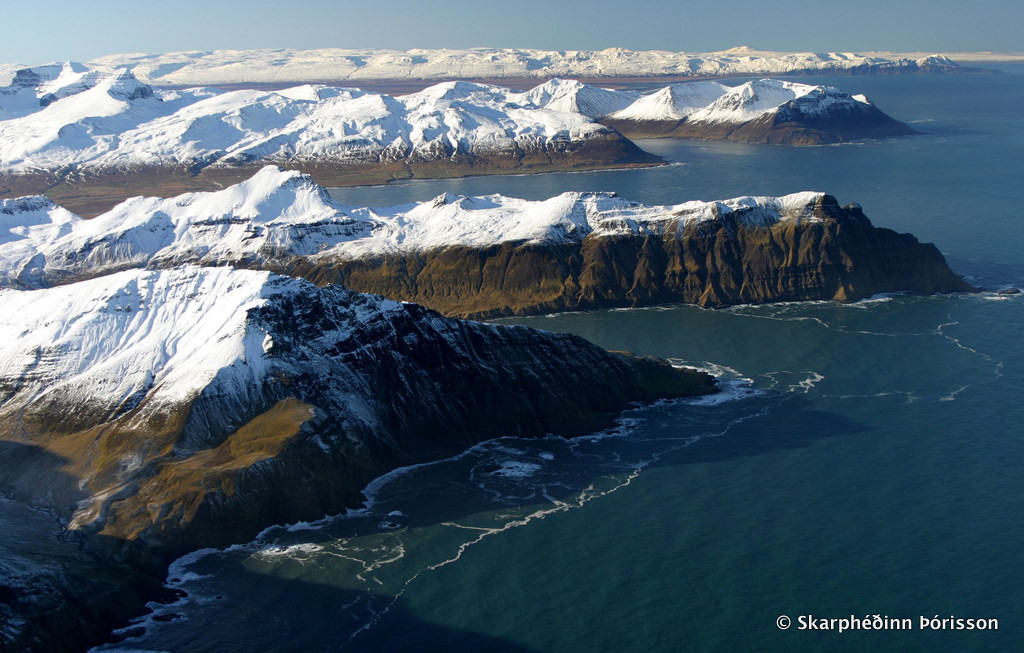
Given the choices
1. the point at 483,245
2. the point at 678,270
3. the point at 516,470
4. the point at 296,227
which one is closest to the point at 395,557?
the point at 516,470

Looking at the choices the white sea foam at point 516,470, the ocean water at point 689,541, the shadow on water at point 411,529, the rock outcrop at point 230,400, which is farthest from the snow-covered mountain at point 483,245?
the white sea foam at point 516,470

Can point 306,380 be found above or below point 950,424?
above

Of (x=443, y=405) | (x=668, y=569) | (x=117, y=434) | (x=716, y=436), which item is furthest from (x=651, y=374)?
(x=117, y=434)

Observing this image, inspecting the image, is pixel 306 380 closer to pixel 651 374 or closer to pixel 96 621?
pixel 96 621

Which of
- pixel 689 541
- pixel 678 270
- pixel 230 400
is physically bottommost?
pixel 689 541

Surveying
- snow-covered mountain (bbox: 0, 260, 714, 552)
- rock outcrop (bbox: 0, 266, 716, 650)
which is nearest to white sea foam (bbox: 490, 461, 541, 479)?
snow-covered mountain (bbox: 0, 260, 714, 552)

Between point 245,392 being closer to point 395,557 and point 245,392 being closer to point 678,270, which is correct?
point 395,557

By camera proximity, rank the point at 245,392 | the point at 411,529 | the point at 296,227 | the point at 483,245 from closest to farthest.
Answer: the point at 411,529, the point at 245,392, the point at 483,245, the point at 296,227
